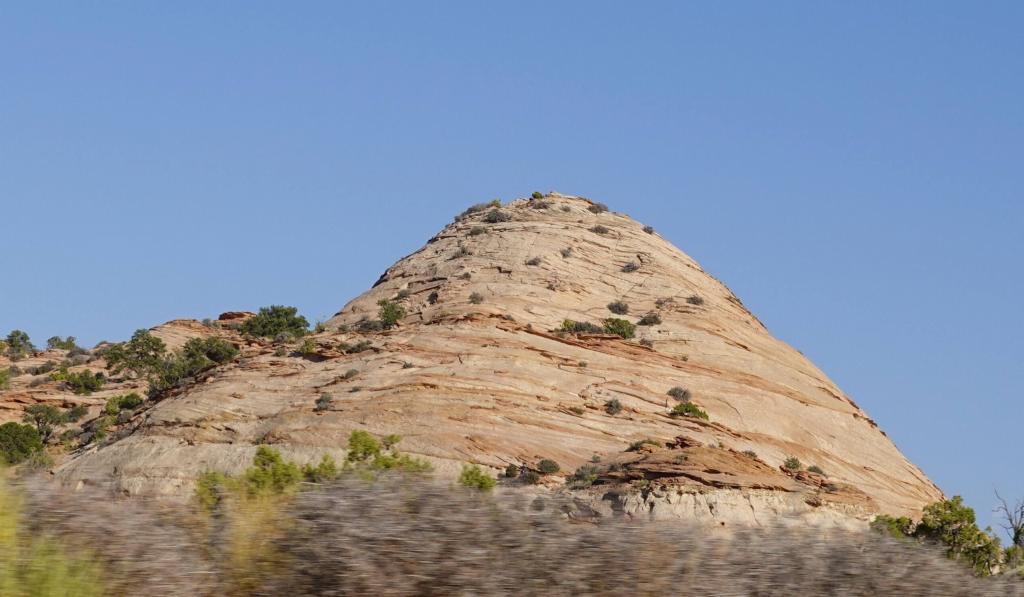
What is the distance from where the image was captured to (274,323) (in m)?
84.2

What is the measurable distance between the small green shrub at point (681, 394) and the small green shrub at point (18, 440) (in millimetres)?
29637

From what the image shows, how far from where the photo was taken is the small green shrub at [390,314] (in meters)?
65.8

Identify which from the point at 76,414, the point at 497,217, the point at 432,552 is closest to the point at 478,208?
the point at 497,217

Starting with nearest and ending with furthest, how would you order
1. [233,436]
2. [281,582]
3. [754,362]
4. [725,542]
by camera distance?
[281,582]
[725,542]
[233,436]
[754,362]

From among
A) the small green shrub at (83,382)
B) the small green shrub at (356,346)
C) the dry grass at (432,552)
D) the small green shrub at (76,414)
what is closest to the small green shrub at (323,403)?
the small green shrub at (356,346)

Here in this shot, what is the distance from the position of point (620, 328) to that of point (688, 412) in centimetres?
1065

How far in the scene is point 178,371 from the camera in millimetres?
69438

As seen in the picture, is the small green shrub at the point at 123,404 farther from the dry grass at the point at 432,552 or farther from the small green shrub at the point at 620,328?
the dry grass at the point at 432,552

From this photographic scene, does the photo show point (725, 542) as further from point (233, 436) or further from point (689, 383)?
point (689, 383)

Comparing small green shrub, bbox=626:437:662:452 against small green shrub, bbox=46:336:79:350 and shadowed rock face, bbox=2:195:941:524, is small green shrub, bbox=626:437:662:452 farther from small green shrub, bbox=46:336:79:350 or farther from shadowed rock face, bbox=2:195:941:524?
small green shrub, bbox=46:336:79:350

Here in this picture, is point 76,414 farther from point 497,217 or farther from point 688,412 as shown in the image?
point 688,412

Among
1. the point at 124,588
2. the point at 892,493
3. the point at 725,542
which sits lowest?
the point at 124,588

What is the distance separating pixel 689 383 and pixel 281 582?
165ft

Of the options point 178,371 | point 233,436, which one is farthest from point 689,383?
point 178,371
